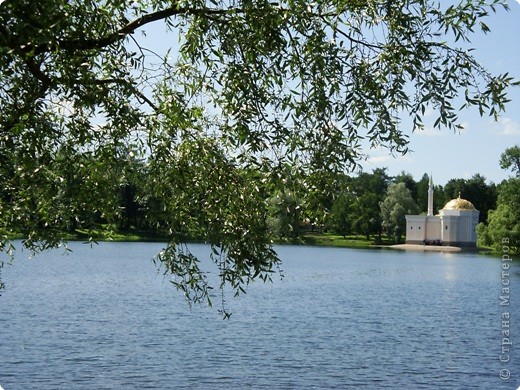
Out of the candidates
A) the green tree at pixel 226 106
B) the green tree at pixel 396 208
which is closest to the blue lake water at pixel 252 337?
the green tree at pixel 226 106

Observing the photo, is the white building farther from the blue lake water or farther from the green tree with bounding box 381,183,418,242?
the blue lake water

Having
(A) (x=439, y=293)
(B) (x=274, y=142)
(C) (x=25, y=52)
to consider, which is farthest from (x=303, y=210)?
(A) (x=439, y=293)

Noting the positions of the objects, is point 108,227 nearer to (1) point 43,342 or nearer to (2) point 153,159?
(2) point 153,159

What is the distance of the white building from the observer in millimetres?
67250

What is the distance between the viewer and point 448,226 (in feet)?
224

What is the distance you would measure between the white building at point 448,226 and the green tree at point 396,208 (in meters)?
1.28

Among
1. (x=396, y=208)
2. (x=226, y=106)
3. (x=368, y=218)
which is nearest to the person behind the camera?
(x=226, y=106)

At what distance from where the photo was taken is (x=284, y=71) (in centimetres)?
449

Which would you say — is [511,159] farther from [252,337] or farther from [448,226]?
[252,337]

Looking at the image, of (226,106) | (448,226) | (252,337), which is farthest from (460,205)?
(226,106)

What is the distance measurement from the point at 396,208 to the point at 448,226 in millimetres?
4866

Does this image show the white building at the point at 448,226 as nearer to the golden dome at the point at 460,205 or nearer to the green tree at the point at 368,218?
the golden dome at the point at 460,205

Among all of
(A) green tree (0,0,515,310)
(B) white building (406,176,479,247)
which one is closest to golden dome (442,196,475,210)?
(B) white building (406,176,479,247)

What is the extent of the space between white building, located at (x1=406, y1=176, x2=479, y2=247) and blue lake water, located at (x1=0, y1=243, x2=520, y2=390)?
133 feet
